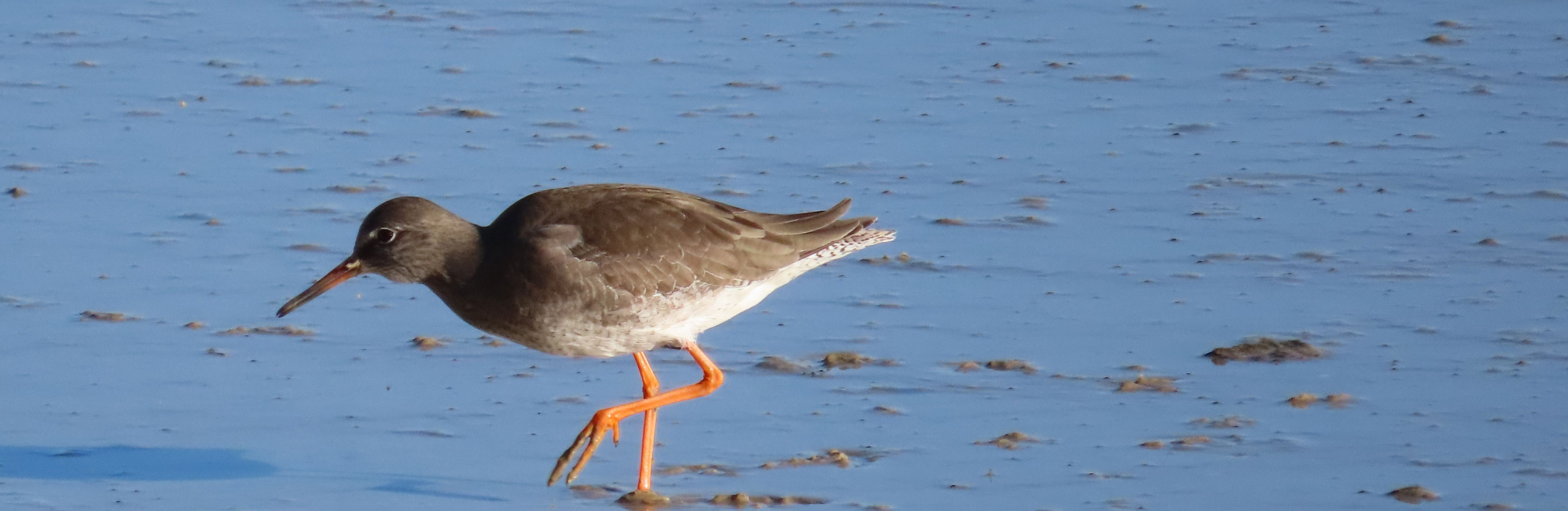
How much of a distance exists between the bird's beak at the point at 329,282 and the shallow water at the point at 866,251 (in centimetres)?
40

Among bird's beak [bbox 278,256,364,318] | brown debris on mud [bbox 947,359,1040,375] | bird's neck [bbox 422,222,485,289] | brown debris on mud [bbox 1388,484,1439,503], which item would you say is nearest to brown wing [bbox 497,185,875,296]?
bird's neck [bbox 422,222,485,289]

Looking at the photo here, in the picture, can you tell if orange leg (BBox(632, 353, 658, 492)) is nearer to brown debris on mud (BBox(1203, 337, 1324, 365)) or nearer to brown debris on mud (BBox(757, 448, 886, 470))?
brown debris on mud (BBox(757, 448, 886, 470))

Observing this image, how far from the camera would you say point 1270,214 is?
9.91 metres

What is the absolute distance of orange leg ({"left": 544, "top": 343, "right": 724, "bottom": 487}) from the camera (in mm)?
6984

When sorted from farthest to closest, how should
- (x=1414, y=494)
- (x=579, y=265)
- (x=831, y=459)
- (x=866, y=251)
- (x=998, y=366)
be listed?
(x=866, y=251) → (x=998, y=366) → (x=579, y=265) → (x=831, y=459) → (x=1414, y=494)

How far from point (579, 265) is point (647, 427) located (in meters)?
0.58

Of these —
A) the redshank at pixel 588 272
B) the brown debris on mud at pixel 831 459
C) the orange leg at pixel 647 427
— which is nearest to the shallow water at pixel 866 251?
the brown debris on mud at pixel 831 459

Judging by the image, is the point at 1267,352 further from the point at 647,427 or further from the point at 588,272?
the point at 588,272

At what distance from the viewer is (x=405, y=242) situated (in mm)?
7191

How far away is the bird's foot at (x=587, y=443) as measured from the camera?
6918 millimetres

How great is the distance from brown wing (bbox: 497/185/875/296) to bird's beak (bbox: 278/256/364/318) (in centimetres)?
54

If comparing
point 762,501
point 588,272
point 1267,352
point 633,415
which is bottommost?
point 762,501

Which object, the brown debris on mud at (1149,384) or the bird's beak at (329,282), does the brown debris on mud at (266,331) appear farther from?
the brown debris on mud at (1149,384)

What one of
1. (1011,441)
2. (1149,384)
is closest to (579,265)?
(1011,441)
